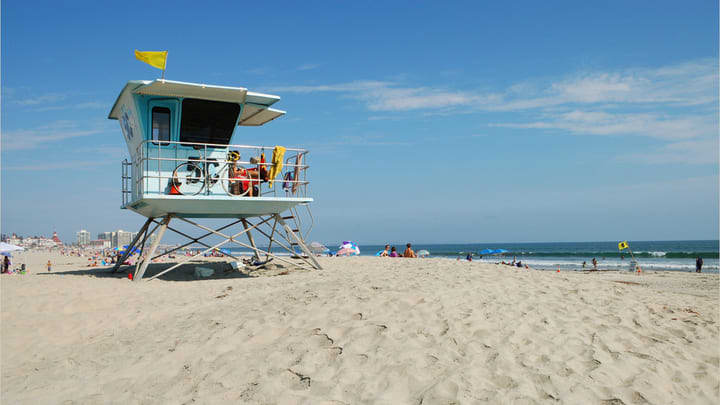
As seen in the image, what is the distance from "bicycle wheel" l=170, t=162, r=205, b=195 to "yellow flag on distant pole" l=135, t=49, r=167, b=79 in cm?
240

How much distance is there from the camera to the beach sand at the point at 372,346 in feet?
15.5

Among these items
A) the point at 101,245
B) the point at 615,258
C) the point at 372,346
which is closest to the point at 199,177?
the point at 372,346

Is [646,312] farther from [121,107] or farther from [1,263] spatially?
[1,263]

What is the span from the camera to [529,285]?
884 cm

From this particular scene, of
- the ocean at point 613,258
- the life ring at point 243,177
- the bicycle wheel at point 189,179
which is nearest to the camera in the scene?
the bicycle wheel at point 189,179

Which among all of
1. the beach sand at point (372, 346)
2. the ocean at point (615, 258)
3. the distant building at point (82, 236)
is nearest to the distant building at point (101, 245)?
the distant building at point (82, 236)

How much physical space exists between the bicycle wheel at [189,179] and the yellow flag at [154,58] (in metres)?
2.50

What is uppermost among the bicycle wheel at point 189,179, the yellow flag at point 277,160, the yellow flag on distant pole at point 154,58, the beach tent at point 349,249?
the yellow flag on distant pole at point 154,58

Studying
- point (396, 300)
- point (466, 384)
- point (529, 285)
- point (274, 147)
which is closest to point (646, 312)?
point (529, 285)

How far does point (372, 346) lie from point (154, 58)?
955 centimetres

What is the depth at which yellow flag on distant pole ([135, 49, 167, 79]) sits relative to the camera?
37.7 feet

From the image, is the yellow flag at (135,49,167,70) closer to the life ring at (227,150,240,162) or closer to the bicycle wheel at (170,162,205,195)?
the bicycle wheel at (170,162,205,195)

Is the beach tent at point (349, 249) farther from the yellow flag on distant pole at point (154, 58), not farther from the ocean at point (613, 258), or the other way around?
the yellow flag on distant pole at point (154, 58)

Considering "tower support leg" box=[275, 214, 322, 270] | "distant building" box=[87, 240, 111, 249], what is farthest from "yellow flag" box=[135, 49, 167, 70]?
"distant building" box=[87, 240, 111, 249]
